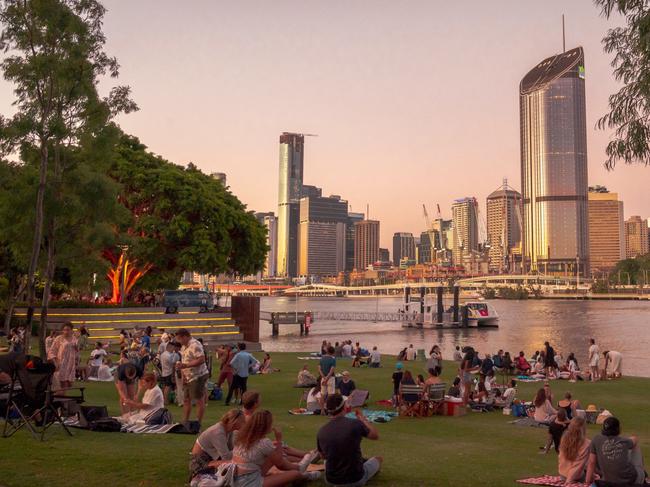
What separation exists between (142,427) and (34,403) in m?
1.99

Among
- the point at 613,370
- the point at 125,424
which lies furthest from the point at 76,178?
the point at 613,370

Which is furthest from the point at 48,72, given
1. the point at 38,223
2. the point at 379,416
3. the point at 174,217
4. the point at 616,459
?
the point at 174,217

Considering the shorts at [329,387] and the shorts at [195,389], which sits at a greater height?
the shorts at [195,389]

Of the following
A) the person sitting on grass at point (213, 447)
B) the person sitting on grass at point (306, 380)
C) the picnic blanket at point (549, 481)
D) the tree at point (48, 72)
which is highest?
the tree at point (48, 72)

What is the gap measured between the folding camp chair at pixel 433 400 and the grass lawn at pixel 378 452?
1.04 ft

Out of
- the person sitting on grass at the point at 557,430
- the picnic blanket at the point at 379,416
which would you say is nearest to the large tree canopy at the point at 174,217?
the picnic blanket at the point at 379,416

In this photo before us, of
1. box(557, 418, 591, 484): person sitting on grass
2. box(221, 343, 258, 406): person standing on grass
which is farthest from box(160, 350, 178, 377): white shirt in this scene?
box(557, 418, 591, 484): person sitting on grass

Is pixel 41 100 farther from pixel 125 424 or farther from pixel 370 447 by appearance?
pixel 370 447

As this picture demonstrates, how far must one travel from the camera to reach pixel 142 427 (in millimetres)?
11445

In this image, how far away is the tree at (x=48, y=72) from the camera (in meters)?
20.1

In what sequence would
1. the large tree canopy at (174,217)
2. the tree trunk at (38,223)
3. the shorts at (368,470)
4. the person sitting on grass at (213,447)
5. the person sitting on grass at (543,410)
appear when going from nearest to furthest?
the shorts at (368,470)
the person sitting on grass at (213,447)
the person sitting on grass at (543,410)
the tree trunk at (38,223)
the large tree canopy at (174,217)

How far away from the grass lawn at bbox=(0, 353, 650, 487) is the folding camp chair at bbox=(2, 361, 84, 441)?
214mm

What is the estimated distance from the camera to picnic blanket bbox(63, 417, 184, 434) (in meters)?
11.2

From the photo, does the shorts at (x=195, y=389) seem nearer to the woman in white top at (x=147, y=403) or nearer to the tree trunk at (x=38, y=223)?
the woman in white top at (x=147, y=403)
